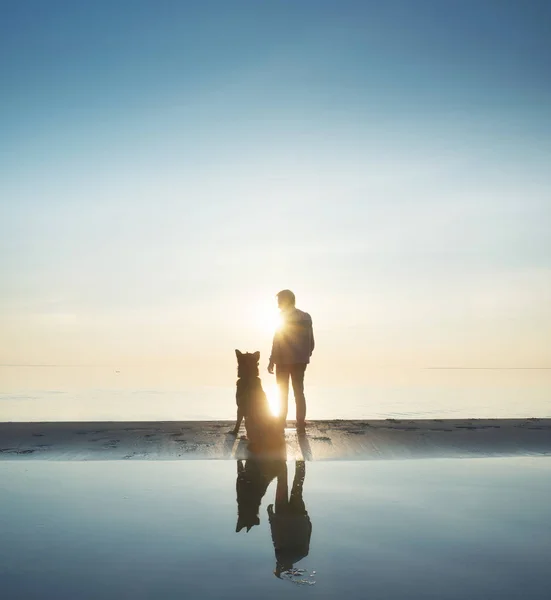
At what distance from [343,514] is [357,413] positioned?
15770mm

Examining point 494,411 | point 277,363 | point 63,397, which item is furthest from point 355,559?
point 63,397

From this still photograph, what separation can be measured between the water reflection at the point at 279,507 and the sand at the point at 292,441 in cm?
93

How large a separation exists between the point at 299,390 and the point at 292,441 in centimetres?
107

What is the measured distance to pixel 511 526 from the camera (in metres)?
4.67

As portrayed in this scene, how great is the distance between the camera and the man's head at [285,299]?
10.2m

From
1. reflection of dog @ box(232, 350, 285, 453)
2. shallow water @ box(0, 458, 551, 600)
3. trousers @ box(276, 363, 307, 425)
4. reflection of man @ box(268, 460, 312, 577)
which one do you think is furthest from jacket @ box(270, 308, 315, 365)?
reflection of man @ box(268, 460, 312, 577)

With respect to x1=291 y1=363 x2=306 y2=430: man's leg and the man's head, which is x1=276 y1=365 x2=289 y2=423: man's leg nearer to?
x1=291 y1=363 x2=306 y2=430: man's leg

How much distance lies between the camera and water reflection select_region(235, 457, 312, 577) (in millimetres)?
3979

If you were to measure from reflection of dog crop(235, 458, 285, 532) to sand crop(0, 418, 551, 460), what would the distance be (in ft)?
2.27

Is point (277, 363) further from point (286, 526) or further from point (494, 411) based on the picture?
point (494, 411)

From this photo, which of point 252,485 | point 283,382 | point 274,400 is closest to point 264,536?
point 252,485

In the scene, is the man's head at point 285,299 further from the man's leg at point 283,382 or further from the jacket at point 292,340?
the man's leg at point 283,382

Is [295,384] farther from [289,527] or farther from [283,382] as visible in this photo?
[289,527]

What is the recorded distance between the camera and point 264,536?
4336 mm
